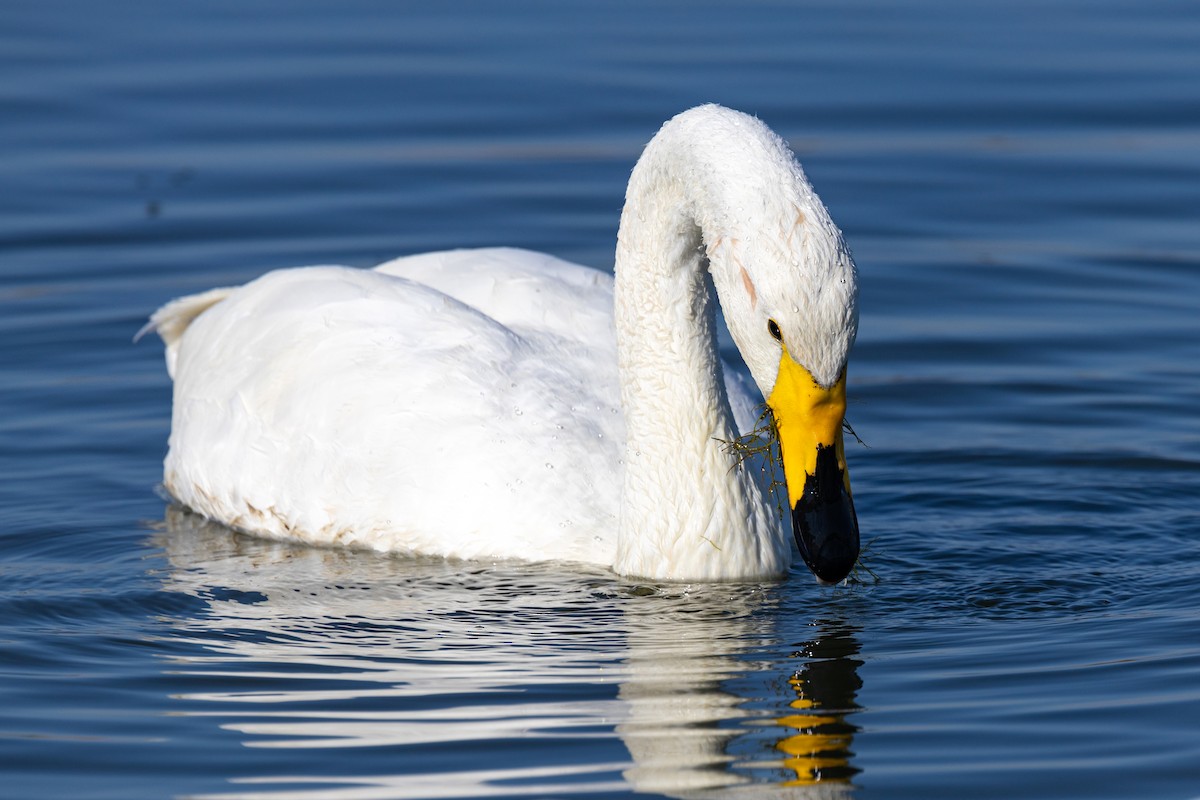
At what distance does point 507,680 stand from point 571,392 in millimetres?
2260

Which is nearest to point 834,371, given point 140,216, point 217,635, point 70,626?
point 217,635

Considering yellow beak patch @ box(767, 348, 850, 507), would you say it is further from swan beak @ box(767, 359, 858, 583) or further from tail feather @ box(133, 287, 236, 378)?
tail feather @ box(133, 287, 236, 378)

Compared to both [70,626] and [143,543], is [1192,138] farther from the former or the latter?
[70,626]

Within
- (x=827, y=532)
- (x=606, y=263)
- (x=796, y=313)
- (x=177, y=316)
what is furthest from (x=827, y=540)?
(x=606, y=263)

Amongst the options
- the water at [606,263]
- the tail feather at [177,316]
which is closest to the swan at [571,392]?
the water at [606,263]

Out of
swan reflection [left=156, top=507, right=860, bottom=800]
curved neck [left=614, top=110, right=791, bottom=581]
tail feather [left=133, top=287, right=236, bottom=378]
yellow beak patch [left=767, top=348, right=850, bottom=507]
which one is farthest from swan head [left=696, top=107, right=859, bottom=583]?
tail feather [left=133, top=287, right=236, bottom=378]

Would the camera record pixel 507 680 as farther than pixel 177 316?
No

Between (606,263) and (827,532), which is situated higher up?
(606,263)

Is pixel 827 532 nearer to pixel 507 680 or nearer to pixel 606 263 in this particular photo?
pixel 507 680

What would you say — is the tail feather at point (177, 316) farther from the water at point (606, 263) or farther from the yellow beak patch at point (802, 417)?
the yellow beak patch at point (802, 417)

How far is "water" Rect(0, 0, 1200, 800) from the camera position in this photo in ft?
26.2

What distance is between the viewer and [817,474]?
8.32 metres

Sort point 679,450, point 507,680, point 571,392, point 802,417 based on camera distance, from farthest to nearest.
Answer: point 571,392
point 679,450
point 507,680
point 802,417

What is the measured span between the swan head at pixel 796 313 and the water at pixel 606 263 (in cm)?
69
